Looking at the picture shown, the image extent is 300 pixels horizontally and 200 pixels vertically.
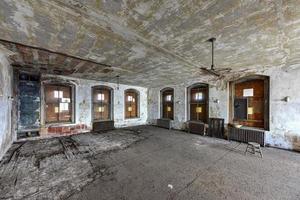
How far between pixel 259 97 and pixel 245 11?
14.4ft

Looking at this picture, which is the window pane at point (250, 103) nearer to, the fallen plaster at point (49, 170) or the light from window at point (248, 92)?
the light from window at point (248, 92)

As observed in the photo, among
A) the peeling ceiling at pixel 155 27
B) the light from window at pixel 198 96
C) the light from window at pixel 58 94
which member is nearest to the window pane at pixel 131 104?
the light from window at pixel 58 94

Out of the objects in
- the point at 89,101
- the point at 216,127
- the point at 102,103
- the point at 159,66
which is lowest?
the point at 216,127

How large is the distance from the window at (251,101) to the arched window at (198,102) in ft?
3.94

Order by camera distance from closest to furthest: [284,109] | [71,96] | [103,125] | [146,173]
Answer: [146,173]
[284,109]
[71,96]
[103,125]

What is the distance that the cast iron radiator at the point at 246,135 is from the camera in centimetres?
486

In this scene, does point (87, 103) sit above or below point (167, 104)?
above

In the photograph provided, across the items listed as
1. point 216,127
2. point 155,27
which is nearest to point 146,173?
point 155,27

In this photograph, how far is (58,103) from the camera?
245 inches

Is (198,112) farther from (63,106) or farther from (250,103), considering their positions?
(63,106)

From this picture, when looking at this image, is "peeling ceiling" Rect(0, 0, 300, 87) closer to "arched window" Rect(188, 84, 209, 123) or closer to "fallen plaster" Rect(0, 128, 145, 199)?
"fallen plaster" Rect(0, 128, 145, 199)

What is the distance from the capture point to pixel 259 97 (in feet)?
17.1

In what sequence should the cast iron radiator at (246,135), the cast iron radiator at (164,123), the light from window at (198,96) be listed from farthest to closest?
the cast iron radiator at (164,123)
the light from window at (198,96)
the cast iron radiator at (246,135)

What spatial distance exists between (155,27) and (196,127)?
553 centimetres
